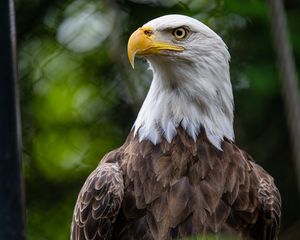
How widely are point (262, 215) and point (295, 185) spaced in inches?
63.8

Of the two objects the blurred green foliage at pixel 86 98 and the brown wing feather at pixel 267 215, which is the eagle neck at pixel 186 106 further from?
the blurred green foliage at pixel 86 98

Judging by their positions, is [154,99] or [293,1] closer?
[154,99]

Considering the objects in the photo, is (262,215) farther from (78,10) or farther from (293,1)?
→ (78,10)

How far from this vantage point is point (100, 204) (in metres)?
3.62

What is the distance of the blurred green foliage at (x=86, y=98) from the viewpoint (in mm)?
5066

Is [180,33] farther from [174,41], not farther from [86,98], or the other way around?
[86,98]

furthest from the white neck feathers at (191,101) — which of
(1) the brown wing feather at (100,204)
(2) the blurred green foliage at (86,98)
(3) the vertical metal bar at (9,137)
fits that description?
(3) the vertical metal bar at (9,137)

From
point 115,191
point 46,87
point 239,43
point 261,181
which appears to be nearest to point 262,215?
point 261,181

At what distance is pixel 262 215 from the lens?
372 cm

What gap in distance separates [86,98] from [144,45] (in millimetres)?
1550

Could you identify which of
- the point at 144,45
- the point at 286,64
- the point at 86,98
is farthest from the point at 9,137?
the point at 86,98

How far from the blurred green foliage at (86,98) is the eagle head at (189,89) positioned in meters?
1.12

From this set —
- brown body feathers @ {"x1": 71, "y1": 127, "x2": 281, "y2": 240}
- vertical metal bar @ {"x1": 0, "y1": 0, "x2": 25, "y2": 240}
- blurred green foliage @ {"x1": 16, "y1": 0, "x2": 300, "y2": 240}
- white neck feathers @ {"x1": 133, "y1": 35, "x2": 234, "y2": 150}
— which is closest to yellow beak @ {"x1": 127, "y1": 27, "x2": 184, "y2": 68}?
white neck feathers @ {"x1": 133, "y1": 35, "x2": 234, "y2": 150}

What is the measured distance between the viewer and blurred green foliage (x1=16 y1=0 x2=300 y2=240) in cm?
507
